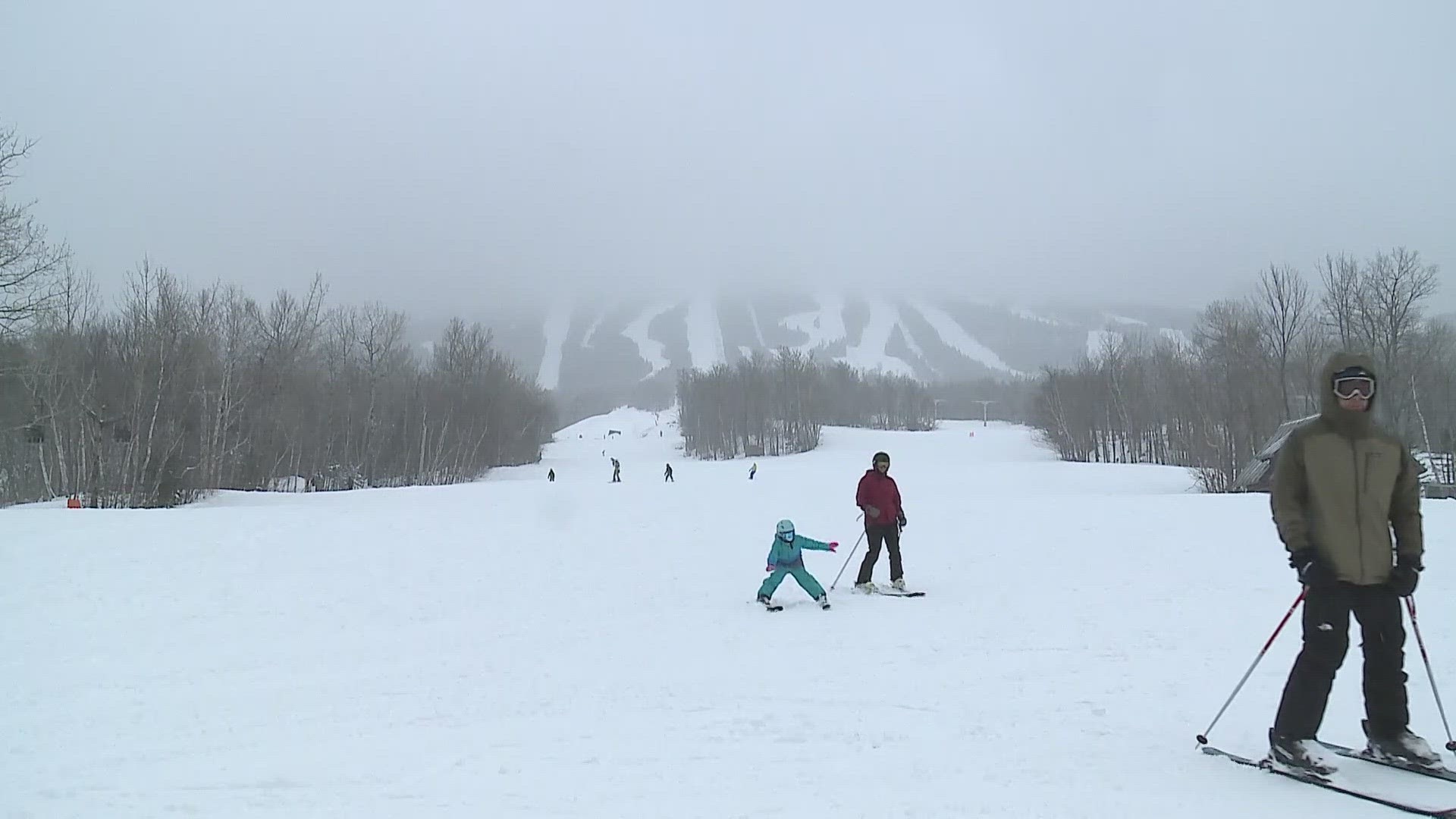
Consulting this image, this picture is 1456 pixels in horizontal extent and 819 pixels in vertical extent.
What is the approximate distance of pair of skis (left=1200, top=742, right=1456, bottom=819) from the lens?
345cm

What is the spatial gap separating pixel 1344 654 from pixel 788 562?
5.85 m

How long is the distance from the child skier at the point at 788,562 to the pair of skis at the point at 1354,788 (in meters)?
5.09

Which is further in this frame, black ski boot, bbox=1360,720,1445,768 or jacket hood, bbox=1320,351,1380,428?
jacket hood, bbox=1320,351,1380,428

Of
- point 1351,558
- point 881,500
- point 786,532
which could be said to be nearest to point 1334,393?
point 1351,558

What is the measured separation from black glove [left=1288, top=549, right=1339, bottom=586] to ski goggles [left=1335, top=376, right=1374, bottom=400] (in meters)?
0.77

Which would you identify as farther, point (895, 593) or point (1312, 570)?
point (895, 593)

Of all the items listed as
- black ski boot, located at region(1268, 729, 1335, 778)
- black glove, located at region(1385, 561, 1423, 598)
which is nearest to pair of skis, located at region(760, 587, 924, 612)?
black ski boot, located at region(1268, 729, 1335, 778)

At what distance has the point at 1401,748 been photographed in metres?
3.90

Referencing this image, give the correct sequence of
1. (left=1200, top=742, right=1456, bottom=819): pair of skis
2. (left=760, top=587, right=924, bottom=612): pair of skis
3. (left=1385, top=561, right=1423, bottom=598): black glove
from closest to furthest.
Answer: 1. (left=1200, top=742, right=1456, bottom=819): pair of skis
2. (left=1385, top=561, right=1423, bottom=598): black glove
3. (left=760, top=587, right=924, bottom=612): pair of skis

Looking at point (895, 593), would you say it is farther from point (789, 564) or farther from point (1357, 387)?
point (1357, 387)

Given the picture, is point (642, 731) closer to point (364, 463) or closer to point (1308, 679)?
point (1308, 679)

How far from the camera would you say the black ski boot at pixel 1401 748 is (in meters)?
3.83

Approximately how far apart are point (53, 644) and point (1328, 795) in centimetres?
989

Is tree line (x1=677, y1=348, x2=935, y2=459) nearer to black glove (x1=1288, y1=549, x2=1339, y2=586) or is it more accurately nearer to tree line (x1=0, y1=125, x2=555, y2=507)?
tree line (x1=0, y1=125, x2=555, y2=507)
